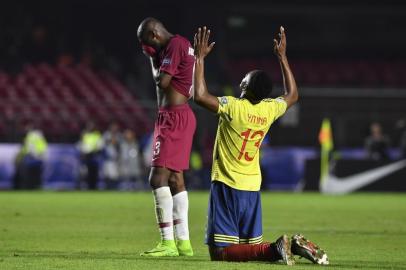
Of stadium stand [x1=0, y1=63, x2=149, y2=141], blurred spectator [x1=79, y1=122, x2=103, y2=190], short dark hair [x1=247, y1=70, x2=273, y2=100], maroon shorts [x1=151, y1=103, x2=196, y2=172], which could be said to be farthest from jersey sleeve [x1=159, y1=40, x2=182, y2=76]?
stadium stand [x1=0, y1=63, x2=149, y2=141]

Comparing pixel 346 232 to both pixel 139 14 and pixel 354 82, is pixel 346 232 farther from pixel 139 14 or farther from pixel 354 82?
pixel 139 14

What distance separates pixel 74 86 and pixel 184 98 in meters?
25.9

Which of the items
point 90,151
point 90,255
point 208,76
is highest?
point 208,76

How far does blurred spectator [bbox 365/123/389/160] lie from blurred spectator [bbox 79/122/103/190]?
794 centimetres

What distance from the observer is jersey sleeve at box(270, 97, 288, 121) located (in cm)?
895

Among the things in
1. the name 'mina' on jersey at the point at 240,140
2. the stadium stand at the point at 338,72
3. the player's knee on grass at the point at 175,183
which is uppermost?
the stadium stand at the point at 338,72

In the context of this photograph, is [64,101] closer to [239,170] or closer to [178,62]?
[178,62]

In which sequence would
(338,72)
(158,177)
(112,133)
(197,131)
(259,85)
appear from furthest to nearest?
(338,72) < (197,131) < (112,133) < (158,177) < (259,85)

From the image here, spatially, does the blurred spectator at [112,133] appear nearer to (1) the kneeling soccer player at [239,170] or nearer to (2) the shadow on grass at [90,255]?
(2) the shadow on grass at [90,255]

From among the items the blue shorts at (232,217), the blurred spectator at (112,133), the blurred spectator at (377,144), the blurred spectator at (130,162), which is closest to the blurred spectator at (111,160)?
the blurred spectator at (112,133)

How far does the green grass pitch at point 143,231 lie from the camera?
28.5ft

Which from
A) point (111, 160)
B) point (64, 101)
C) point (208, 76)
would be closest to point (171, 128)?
point (111, 160)

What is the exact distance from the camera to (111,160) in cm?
2977

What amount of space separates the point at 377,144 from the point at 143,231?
16411mm
